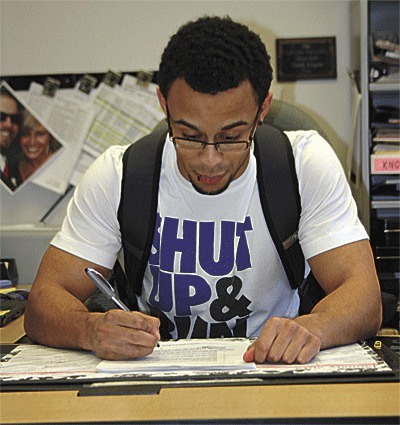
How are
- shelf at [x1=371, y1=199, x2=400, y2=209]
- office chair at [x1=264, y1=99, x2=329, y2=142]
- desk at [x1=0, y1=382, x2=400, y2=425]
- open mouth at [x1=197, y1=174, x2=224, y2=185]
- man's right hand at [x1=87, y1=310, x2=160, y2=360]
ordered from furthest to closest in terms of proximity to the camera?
shelf at [x1=371, y1=199, x2=400, y2=209] < office chair at [x1=264, y1=99, x2=329, y2=142] < open mouth at [x1=197, y1=174, x2=224, y2=185] < man's right hand at [x1=87, y1=310, x2=160, y2=360] < desk at [x1=0, y1=382, x2=400, y2=425]

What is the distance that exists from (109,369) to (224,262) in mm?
430

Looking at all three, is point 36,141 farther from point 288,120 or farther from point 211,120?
point 211,120

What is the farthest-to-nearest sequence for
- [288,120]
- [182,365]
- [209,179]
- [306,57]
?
[306,57]
[288,120]
[209,179]
[182,365]

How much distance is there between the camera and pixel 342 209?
1.48 meters

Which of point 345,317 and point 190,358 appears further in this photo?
point 345,317

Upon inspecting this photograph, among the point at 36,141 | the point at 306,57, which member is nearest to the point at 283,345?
the point at 306,57

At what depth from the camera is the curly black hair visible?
1346 mm

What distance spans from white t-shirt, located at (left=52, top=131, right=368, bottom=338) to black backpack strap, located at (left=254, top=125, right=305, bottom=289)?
0.06 feet

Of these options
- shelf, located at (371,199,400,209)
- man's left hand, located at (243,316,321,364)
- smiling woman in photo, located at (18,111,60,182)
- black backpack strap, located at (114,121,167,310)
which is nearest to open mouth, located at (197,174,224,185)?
black backpack strap, located at (114,121,167,310)

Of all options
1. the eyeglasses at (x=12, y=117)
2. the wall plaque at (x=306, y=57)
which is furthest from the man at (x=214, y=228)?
the eyeglasses at (x=12, y=117)

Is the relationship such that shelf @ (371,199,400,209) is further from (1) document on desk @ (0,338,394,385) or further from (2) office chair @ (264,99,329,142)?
(1) document on desk @ (0,338,394,385)

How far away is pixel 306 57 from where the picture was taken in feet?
9.07

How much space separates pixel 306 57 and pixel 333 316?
166 centimetres

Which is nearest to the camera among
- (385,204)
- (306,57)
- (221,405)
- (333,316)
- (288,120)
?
(221,405)
